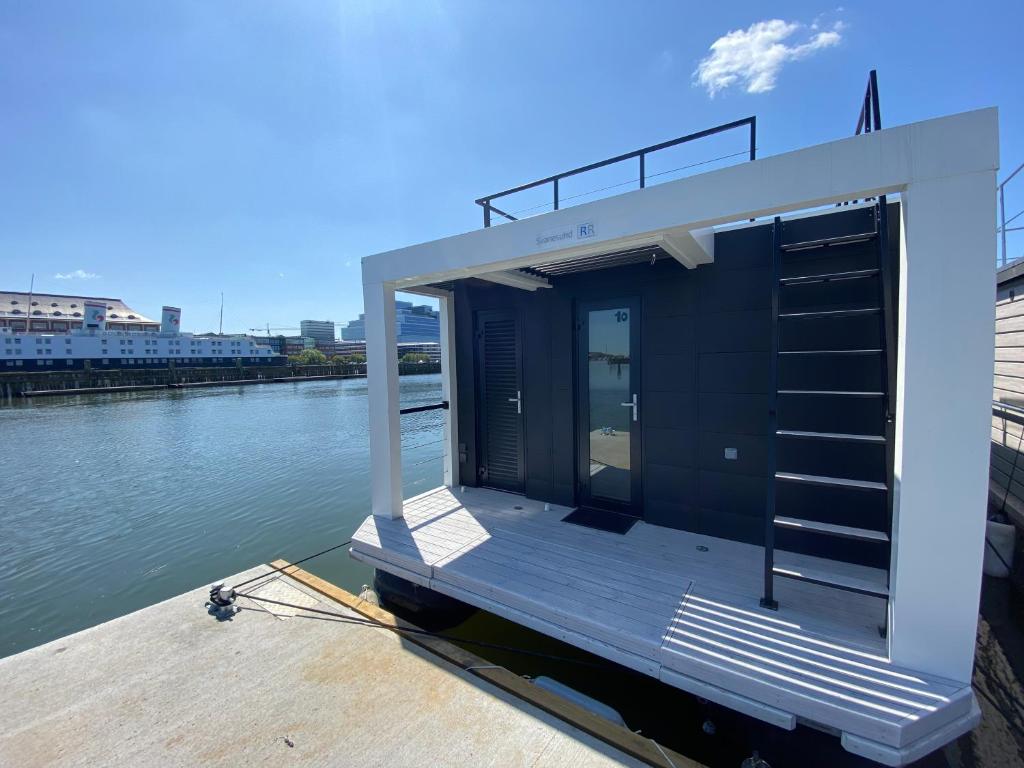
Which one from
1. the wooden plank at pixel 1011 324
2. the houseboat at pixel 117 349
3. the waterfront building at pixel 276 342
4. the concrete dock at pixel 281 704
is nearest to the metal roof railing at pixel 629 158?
the concrete dock at pixel 281 704

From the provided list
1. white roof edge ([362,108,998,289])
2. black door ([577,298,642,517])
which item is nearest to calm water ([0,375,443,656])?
black door ([577,298,642,517])

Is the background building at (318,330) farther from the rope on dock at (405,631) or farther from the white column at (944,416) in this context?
the white column at (944,416)

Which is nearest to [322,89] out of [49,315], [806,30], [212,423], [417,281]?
[417,281]

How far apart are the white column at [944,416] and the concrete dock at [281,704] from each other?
1059 mm

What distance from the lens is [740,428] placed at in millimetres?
2760

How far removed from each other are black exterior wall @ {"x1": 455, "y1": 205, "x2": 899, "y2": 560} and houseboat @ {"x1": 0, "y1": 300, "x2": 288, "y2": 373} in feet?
160

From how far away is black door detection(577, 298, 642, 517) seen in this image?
3.17 metres

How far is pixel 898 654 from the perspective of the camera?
156 cm

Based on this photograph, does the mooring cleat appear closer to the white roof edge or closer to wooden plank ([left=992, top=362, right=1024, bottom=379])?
the white roof edge

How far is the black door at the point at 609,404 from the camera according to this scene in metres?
3.17

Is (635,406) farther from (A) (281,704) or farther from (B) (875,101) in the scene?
(A) (281,704)

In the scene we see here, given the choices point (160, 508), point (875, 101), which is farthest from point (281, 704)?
point (160, 508)

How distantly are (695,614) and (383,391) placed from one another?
8.20 ft

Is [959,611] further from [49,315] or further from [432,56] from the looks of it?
[49,315]
